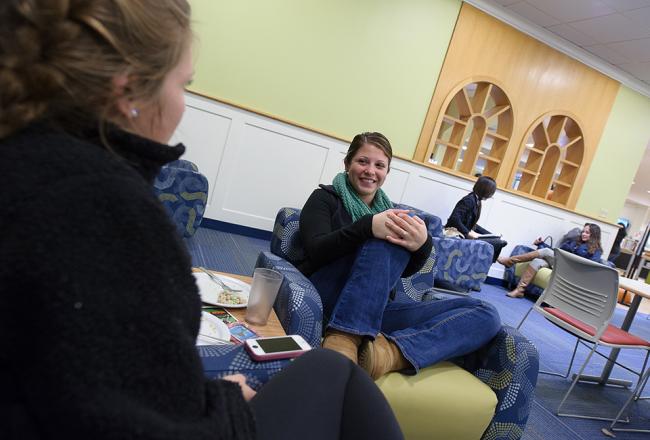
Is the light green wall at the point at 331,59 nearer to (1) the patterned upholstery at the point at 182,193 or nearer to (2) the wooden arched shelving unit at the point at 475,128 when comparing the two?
(2) the wooden arched shelving unit at the point at 475,128

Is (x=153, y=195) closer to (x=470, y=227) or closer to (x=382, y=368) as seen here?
(x=382, y=368)

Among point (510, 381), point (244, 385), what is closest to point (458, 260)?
point (510, 381)

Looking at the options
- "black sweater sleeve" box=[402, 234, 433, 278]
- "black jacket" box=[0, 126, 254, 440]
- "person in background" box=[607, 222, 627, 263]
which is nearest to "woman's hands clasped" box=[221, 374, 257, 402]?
"black jacket" box=[0, 126, 254, 440]

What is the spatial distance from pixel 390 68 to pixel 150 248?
4.13 metres

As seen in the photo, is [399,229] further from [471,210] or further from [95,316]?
[471,210]

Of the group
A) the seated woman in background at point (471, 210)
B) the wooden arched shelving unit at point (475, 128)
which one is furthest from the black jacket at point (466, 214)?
the wooden arched shelving unit at point (475, 128)

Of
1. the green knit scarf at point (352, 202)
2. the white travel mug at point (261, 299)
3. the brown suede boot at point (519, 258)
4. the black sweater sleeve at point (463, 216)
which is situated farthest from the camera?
the brown suede boot at point (519, 258)

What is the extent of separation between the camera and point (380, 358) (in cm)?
119

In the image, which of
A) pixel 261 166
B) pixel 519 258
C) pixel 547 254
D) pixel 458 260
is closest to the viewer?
pixel 458 260

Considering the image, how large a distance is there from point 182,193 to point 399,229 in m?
1.18

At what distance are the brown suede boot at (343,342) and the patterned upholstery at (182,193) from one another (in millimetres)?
1049

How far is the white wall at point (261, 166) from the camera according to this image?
354cm

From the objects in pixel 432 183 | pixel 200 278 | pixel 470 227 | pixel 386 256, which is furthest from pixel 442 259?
pixel 200 278

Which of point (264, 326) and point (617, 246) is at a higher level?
point (617, 246)
